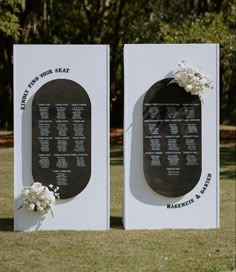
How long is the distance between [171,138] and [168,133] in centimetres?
9

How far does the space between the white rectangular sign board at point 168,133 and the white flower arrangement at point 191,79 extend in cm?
2

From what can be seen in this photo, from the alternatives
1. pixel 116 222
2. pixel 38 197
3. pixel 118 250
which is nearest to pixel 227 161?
pixel 116 222

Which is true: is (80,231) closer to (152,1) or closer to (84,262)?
(84,262)

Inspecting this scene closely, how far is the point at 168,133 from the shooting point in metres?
10.3

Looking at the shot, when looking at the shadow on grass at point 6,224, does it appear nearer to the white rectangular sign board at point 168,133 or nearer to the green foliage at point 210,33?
the white rectangular sign board at point 168,133

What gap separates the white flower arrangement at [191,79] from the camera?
33.2ft

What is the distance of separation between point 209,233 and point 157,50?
2.84 meters

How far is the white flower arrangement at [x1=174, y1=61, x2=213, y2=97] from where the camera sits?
10.1 meters

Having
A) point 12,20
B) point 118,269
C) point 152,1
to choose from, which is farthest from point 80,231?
point 152,1

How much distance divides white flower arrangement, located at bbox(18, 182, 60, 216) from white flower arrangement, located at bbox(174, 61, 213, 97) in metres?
2.48

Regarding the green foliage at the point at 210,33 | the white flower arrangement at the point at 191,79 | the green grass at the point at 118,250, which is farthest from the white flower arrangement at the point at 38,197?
the green foliage at the point at 210,33

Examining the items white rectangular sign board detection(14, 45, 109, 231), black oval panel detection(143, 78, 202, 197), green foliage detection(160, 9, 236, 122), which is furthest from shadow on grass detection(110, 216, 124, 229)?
green foliage detection(160, 9, 236, 122)

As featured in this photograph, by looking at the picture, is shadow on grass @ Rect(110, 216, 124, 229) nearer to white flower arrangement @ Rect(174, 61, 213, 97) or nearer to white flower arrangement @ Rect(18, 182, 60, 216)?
white flower arrangement @ Rect(18, 182, 60, 216)

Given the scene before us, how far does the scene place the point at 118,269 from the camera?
797cm
